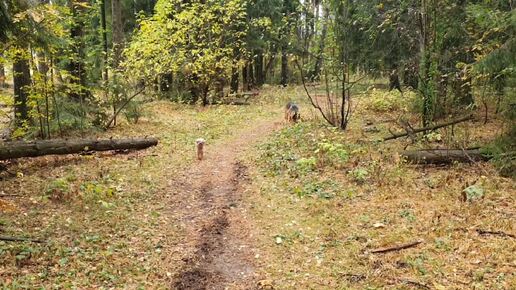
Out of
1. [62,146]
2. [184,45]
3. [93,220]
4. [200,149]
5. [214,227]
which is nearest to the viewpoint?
[93,220]

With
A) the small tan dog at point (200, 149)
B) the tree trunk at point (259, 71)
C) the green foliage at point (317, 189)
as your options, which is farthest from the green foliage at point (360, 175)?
the tree trunk at point (259, 71)

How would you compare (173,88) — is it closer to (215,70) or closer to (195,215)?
(215,70)

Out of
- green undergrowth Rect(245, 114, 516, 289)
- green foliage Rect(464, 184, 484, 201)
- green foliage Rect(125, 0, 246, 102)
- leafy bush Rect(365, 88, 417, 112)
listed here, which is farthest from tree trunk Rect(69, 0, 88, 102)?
leafy bush Rect(365, 88, 417, 112)

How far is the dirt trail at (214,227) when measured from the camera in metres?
6.44

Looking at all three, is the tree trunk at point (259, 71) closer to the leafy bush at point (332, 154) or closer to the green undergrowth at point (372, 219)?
the green undergrowth at point (372, 219)

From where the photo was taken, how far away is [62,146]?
11.1m

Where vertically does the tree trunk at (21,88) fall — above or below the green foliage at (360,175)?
above

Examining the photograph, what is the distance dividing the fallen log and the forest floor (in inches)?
9.4

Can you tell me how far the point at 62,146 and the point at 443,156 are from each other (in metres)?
9.73

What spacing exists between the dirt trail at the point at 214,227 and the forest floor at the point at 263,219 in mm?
29

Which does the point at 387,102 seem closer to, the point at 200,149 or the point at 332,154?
the point at 332,154

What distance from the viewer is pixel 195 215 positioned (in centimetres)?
873

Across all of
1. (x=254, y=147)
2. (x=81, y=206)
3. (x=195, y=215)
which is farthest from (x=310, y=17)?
(x=81, y=206)

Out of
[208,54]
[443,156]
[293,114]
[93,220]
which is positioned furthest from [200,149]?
[208,54]
